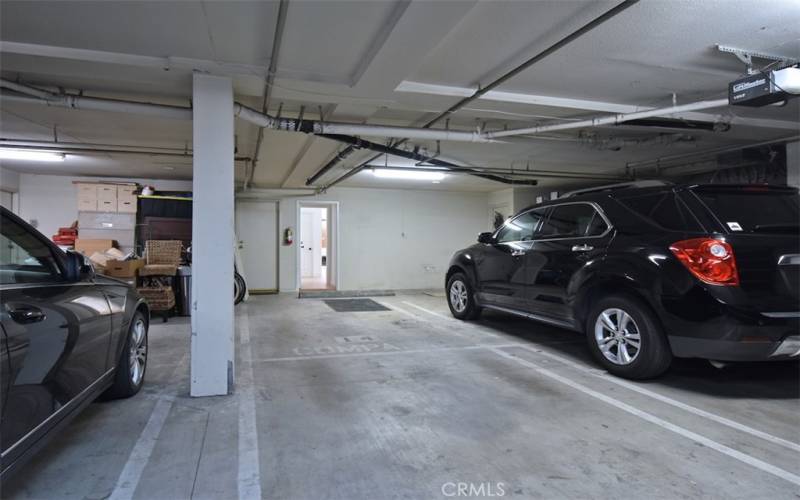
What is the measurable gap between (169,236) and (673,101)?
842cm

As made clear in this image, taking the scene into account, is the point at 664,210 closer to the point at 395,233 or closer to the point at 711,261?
the point at 711,261

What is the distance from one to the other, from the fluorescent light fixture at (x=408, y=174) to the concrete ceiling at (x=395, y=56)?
264 cm

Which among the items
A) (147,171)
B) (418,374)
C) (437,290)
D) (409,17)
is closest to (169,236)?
(147,171)

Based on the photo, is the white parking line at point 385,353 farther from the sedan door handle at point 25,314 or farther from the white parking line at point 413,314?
the sedan door handle at point 25,314

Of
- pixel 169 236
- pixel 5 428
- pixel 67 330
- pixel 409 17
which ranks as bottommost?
pixel 5 428

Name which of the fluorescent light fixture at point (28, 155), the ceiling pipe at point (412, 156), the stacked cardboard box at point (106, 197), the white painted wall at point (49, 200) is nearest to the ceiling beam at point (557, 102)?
the ceiling pipe at point (412, 156)

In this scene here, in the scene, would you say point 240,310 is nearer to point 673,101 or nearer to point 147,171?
point 147,171

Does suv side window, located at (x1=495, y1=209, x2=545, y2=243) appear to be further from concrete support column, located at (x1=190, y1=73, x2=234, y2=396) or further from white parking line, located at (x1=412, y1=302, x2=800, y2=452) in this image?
concrete support column, located at (x1=190, y1=73, x2=234, y2=396)

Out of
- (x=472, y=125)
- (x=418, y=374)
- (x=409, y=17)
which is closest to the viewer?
(x=409, y=17)

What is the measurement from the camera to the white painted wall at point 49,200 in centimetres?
862

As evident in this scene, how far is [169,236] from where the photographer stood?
8.62 m

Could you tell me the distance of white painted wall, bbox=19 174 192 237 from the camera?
862 cm

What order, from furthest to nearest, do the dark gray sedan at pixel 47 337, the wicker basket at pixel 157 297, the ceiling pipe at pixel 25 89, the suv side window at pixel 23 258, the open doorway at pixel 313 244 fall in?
the open doorway at pixel 313 244 → the wicker basket at pixel 157 297 → the ceiling pipe at pixel 25 89 → the suv side window at pixel 23 258 → the dark gray sedan at pixel 47 337

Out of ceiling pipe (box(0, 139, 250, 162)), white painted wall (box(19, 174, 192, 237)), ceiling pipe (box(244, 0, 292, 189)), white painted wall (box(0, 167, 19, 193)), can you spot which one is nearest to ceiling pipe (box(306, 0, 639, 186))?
ceiling pipe (box(244, 0, 292, 189))
